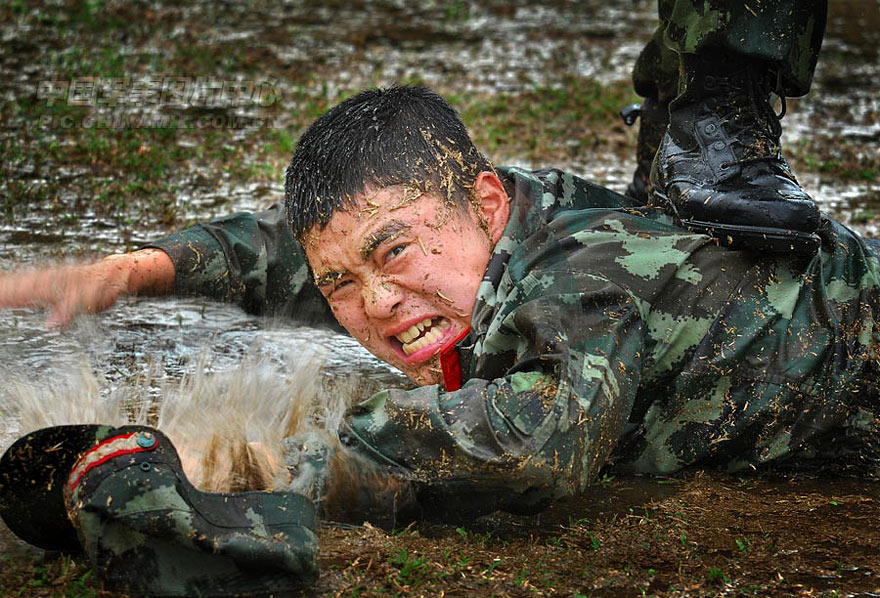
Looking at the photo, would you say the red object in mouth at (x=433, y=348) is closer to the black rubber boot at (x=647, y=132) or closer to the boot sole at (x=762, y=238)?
the boot sole at (x=762, y=238)

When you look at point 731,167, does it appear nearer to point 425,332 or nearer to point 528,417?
point 425,332

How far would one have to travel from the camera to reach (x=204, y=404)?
2.92 meters

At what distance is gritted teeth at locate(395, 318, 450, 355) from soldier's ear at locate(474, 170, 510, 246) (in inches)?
10.6

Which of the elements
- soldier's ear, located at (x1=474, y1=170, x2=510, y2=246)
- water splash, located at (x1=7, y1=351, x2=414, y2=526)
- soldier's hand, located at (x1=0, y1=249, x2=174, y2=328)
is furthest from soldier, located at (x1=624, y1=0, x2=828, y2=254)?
soldier's hand, located at (x1=0, y1=249, x2=174, y2=328)

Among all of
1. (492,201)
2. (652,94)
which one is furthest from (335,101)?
(492,201)

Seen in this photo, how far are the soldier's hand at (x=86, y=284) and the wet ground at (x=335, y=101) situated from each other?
0.29 meters

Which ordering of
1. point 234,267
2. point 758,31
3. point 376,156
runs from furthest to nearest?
point 234,267
point 758,31
point 376,156

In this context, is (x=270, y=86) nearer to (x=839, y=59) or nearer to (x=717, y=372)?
(x=839, y=59)

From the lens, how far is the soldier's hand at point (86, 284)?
9.37ft

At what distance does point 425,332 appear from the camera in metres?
2.70

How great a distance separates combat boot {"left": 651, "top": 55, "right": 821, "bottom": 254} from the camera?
2.64m

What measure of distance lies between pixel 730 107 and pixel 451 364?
3.59ft

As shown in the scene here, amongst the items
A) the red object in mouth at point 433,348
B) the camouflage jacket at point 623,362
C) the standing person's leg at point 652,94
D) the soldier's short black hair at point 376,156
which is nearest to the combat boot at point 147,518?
the camouflage jacket at point 623,362

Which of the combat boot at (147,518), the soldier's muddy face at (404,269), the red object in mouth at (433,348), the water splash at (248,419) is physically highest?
the soldier's muddy face at (404,269)
